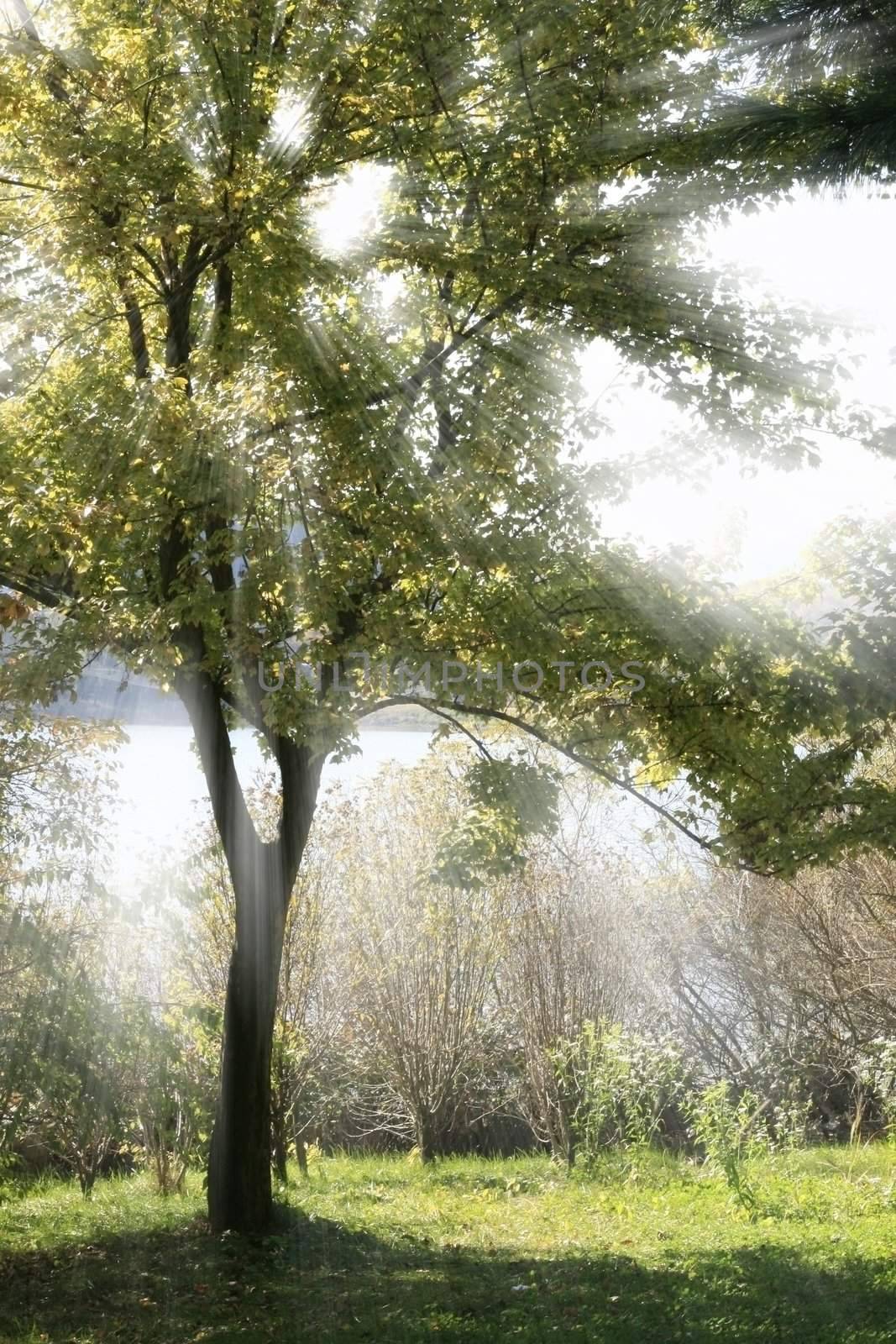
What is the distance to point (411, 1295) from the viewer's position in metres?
6.88

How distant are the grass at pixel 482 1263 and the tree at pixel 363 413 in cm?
102

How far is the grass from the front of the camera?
625 centimetres

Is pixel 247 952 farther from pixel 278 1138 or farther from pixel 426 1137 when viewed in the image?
pixel 426 1137

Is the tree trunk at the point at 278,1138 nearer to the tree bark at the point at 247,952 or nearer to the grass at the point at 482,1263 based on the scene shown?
the grass at the point at 482,1263

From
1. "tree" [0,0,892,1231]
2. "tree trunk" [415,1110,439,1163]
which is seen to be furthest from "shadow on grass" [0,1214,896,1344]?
"tree trunk" [415,1110,439,1163]

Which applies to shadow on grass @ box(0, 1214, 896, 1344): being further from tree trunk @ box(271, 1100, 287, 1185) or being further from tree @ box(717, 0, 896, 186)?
tree @ box(717, 0, 896, 186)

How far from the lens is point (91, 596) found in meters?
7.62

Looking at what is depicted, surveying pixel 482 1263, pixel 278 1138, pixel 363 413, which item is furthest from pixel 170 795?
pixel 363 413

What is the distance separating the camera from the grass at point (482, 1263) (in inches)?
246

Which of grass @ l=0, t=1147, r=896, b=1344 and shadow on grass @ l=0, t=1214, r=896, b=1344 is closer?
shadow on grass @ l=0, t=1214, r=896, b=1344

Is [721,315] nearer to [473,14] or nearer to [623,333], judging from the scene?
[623,333]

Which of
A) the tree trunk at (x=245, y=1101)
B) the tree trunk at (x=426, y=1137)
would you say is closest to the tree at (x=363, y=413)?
the tree trunk at (x=245, y=1101)

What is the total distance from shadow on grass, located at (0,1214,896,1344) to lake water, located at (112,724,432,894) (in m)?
4.07

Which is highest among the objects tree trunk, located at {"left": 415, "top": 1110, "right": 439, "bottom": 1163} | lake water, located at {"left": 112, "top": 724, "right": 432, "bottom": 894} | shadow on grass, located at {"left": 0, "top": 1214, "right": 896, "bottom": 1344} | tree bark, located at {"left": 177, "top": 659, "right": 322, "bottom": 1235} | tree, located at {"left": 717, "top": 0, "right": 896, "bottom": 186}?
tree, located at {"left": 717, "top": 0, "right": 896, "bottom": 186}
